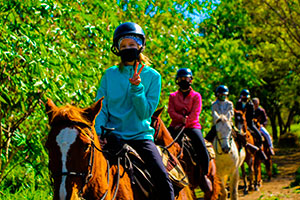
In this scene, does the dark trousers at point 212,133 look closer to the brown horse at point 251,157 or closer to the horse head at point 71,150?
the brown horse at point 251,157

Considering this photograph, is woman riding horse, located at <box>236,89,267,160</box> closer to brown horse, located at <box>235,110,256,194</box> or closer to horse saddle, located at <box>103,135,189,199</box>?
brown horse, located at <box>235,110,256,194</box>

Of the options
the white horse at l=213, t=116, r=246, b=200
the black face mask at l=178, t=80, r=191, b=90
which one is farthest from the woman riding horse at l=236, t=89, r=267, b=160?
the black face mask at l=178, t=80, r=191, b=90

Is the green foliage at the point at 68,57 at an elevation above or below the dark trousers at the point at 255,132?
A: above

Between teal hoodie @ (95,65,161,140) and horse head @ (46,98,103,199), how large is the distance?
2.32 feet

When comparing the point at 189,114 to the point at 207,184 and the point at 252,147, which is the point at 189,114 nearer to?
the point at 207,184

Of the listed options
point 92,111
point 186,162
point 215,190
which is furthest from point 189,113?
point 92,111

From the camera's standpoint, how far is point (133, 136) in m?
3.85

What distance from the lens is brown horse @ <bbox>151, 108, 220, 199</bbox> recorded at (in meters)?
6.40

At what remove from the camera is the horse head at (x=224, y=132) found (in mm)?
9789

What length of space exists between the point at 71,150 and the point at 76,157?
2.7 inches

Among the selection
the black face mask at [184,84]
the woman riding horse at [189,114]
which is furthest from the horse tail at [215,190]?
the black face mask at [184,84]

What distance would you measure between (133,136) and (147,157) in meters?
0.25

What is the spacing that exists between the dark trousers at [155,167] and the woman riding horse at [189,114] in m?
3.69

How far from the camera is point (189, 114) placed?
25.0 feet
